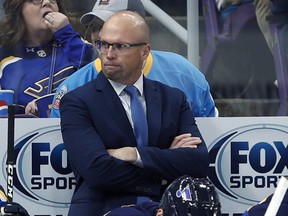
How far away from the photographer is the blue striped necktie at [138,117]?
5.81 metres

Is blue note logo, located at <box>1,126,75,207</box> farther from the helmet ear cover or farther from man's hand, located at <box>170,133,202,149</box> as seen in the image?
the helmet ear cover

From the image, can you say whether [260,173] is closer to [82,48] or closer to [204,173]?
[204,173]

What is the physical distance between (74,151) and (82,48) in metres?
0.88

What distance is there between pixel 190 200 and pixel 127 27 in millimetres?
1203

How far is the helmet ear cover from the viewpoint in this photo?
16.3 ft

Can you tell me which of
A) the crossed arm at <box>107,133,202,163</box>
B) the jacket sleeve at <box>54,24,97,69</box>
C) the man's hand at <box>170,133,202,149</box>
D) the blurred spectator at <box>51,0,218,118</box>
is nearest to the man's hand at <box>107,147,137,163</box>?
the crossed arm at <box>107,133,202,163</box>

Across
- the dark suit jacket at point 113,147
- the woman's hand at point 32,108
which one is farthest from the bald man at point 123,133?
the woman's hand at point 32,108

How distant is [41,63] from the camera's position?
630 centimetres

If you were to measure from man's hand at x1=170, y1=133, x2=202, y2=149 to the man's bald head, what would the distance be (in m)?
0.56

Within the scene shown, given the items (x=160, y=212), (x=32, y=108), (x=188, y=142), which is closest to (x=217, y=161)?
(x=188, y=142)

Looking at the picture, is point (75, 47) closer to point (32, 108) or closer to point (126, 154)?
point (32, 108)

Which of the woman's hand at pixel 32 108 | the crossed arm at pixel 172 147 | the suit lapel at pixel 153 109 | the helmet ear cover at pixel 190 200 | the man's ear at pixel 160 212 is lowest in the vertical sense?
the man's ear at pixel 160 212

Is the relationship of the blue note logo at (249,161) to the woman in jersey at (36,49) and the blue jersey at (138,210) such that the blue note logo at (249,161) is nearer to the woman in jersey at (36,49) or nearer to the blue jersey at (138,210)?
the woman in jersey at (36,49)

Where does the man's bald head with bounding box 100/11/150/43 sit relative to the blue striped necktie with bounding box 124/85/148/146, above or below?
above
